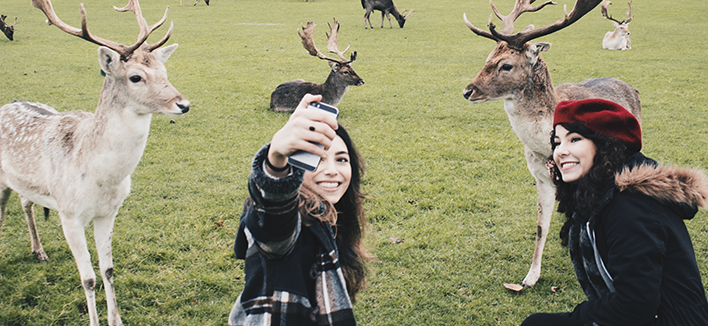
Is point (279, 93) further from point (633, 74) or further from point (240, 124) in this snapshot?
point (633, 74)

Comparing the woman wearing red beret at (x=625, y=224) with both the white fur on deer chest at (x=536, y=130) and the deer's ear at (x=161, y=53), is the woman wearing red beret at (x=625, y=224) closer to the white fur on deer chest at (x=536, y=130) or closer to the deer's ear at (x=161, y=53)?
the white fur on deer chest at (x=536, y=130)

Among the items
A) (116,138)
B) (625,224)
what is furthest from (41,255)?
(625,224)

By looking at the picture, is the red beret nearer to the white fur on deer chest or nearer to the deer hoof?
the white fur on deer chest

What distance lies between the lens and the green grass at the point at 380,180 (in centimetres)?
398

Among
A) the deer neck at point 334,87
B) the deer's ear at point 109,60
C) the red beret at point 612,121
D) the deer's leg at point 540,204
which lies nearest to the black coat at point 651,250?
the red beret at point 612,121

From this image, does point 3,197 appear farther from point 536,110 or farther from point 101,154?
point 536,110

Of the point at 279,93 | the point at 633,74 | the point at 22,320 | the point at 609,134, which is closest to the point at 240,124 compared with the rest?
the point at 279,93

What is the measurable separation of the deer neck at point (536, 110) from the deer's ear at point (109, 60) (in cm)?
322

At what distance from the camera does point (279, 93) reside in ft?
30.5

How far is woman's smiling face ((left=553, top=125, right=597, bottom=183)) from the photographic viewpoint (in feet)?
8.37

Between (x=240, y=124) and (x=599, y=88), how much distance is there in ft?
19.5

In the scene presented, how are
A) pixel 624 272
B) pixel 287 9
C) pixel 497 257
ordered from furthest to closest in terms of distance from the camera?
1. pixel 287 9
2. pixel 497 257
3. pixel 624 272

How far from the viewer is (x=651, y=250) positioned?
83.2 inches

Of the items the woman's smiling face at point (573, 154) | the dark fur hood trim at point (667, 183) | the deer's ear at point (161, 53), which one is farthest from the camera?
the deer's ear at point (161, 53)
